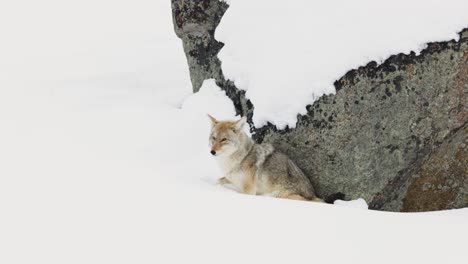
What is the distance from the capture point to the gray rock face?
7.30 metres

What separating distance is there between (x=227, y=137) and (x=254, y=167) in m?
0.55

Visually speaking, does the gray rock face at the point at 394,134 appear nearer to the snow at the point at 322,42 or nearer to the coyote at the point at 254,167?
the snow at the point at 322,42

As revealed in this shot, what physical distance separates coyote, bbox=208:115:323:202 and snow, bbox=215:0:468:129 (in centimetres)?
45

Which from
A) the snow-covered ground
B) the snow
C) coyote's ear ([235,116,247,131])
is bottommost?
the snow-covered ground

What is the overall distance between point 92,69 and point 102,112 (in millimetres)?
6047

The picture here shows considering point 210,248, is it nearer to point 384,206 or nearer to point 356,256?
point 356,256

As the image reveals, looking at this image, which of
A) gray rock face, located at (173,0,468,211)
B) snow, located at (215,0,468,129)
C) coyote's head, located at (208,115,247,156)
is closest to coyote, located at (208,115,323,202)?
coyote's head, located at (208,115,247,156)

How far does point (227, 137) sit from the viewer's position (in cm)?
740

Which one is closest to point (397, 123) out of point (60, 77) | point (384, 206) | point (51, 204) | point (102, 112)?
point (384, 206)

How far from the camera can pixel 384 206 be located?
302 inches

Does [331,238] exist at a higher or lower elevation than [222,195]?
lower

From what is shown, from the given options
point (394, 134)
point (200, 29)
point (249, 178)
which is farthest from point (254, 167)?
point (200, 29)

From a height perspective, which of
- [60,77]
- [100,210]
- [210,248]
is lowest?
[210,248]

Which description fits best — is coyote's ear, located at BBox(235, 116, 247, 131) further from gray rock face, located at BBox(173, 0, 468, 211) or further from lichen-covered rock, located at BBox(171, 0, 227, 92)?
lichen-covered rock, located at BBox(171, 0, 227, 92)
